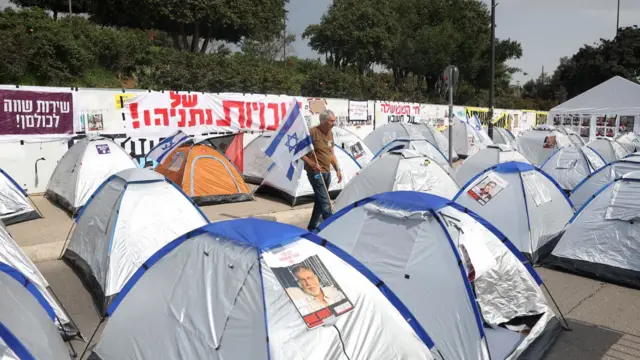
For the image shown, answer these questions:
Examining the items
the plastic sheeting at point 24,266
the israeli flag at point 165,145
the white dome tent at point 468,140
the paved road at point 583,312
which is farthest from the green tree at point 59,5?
the plastic sheeting at point 24,266

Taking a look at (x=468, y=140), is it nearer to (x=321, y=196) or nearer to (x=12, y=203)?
(x=321, y=196)

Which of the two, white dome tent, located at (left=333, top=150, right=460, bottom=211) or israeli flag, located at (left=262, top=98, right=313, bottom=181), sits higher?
israeli flag, located at (left=262, top=98, right=313, bottom=181)

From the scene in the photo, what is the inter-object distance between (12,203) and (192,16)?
19.4m

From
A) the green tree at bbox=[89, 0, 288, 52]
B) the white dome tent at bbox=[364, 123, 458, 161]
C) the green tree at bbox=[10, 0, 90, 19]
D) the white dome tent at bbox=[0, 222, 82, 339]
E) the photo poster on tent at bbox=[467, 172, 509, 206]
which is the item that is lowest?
the white dome tent at bbox=[0, 222, 82, 339]

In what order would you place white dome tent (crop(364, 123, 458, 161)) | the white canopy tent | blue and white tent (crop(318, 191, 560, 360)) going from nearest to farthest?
Answer: blue and white tent (crop(318, 191, 560, 360)) → white dome tent (crop(364, 123, 458, 161)) → the white canopy tent

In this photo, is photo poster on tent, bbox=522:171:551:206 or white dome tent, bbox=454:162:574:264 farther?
photo poster on tent, bbox=522:171:551:206

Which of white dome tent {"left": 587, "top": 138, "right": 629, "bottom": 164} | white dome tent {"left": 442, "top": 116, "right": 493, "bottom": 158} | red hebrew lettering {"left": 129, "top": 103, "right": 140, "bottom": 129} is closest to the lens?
red hebrew lettering {"left": 129, "top": 103, "right": 140, "bottom": 129}

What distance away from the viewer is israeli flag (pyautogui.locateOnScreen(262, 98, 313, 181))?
7.10m

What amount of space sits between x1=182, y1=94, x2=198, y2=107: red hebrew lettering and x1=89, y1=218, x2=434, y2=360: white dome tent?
31.7 feet

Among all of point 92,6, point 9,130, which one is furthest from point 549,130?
point 92,6

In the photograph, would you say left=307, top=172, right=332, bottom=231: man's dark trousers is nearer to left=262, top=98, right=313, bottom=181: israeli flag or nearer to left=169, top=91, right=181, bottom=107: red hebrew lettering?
left=262, top=98, right=313, bottom=181: israeli flag

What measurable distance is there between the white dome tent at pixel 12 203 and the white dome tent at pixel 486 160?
860 centimetres

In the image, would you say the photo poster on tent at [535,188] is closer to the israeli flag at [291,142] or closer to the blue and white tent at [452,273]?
the blue and white tent at [452,273]

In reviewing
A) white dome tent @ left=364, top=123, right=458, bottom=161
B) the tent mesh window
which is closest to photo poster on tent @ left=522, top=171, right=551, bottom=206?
the tent mesh window
